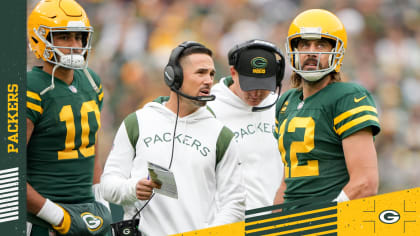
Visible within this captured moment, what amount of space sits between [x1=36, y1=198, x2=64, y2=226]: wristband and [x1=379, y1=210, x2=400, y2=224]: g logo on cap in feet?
6.22

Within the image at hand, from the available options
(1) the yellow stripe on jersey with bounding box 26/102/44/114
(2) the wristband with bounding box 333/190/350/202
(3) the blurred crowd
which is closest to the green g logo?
(2) the wristband with bounding box 333/190/350/202

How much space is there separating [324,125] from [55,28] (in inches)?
68.2

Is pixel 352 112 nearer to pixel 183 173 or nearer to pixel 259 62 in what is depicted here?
pixel 183 173

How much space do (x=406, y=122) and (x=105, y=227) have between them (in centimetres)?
599

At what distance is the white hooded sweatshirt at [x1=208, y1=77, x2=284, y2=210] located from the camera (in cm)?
540

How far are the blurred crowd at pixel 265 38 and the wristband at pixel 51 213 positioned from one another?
191 inches

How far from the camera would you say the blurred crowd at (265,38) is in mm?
9492

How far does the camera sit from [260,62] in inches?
207

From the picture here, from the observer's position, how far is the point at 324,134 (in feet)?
13.5

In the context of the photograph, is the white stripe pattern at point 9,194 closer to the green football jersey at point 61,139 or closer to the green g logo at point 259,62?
the green football jersey at point 61,139

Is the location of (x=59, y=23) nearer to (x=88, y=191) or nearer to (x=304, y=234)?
(x=88, y=191)

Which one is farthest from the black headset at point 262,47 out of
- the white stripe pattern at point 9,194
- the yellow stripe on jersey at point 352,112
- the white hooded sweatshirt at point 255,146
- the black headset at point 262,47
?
the white stripe pattern at point 9,194

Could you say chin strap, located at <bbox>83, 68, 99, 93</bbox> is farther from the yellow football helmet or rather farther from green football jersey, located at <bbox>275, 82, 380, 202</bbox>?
green football jersey, located at <bbox>275, 82, 380, 202</bbox>

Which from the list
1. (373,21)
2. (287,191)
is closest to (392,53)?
(373,21)
